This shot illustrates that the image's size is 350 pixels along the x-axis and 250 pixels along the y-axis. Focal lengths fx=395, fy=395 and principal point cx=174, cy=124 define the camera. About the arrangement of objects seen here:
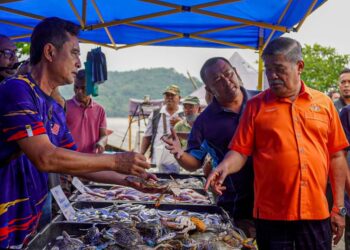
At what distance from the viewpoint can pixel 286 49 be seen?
110 inches

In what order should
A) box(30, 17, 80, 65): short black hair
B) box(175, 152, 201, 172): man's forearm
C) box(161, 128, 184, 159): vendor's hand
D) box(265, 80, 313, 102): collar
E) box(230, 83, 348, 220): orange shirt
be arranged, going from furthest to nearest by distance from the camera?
1. box(175, 152, 201, 172): man's forearm
2. box(161, 128, 184, 159): vendor's hand
3. box(265, 80, 313, 102): collar
4. box(230, 83, 348, 220): orange shirt
5. box(30, 17, 80, 65): short black hair

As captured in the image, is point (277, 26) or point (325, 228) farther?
point (277, 26)

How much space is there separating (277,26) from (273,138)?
306 centimetres

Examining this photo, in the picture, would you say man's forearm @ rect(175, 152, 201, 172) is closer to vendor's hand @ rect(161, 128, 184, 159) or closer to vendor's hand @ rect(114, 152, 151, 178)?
vendor's hand @ rect(161, 128, 184, 159)

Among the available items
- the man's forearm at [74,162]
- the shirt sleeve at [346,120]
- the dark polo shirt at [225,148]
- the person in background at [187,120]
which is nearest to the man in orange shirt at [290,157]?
the dark polo shirt at [225,148]

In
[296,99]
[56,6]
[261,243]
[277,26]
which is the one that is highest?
[56,6]

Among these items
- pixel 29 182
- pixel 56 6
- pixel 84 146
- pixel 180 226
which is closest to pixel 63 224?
pixel 29 182

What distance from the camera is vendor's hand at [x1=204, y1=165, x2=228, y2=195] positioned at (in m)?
2.75

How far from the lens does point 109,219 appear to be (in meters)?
3.20

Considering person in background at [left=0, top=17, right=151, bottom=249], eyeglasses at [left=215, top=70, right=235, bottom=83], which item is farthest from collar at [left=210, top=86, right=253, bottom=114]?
person in background at [left=0, top=17, right=151, bottom=249]

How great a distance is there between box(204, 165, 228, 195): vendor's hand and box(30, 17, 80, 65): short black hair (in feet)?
4.33

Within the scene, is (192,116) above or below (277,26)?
below

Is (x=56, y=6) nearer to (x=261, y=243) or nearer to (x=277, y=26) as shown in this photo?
(x=277, y=26)

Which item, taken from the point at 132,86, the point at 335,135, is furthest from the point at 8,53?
the point at 132,86
